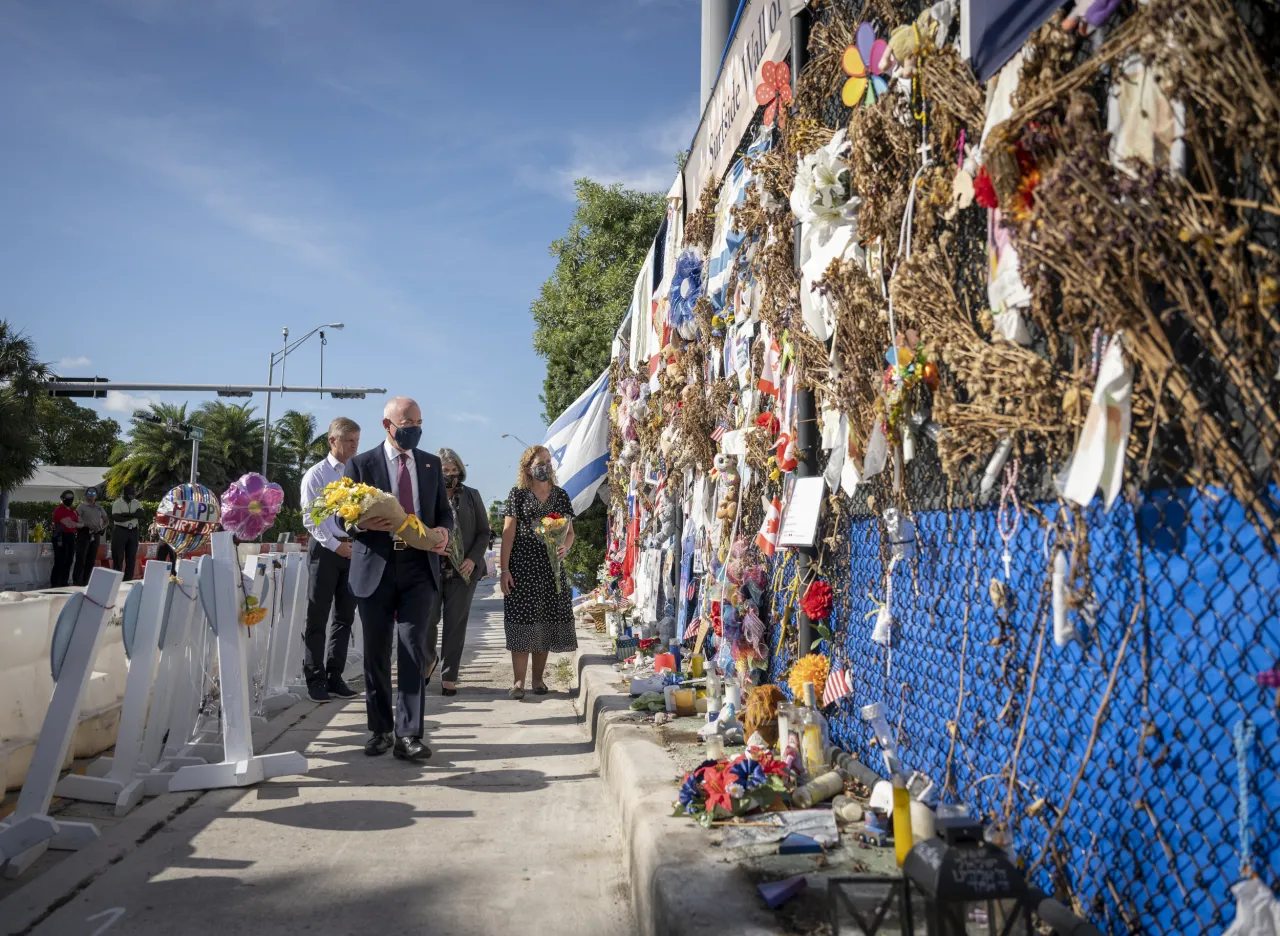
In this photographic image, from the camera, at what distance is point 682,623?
24.0 ft

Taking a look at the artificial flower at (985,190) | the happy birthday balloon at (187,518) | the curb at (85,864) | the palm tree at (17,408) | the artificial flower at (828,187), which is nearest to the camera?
the artificial flower at (985,190)

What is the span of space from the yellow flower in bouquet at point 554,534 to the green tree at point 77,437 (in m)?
64.8

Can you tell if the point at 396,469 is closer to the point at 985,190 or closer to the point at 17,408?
the point at 985,190

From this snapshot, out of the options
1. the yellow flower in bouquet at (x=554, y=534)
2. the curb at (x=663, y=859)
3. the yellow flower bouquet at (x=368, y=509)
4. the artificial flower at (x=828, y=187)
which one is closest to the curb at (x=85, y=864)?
the yellow flower bouquet at (x=368, y=509)

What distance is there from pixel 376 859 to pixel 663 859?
4.23 feet

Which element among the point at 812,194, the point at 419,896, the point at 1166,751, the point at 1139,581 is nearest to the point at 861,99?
the point at 812,194

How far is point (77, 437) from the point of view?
69875mm

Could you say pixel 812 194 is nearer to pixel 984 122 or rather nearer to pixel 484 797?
pixel 984 122

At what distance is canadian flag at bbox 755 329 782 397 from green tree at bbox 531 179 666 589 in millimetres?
15453

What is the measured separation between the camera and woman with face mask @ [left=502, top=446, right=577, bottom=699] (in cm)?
731

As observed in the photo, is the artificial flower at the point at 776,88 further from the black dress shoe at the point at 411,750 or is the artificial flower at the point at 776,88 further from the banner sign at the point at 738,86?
the black dress shoe at the point at 411,750

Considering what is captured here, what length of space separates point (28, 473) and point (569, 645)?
2841 cm

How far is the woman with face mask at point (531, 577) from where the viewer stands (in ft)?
24.0

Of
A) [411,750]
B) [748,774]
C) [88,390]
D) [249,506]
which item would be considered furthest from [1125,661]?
[88,390]
